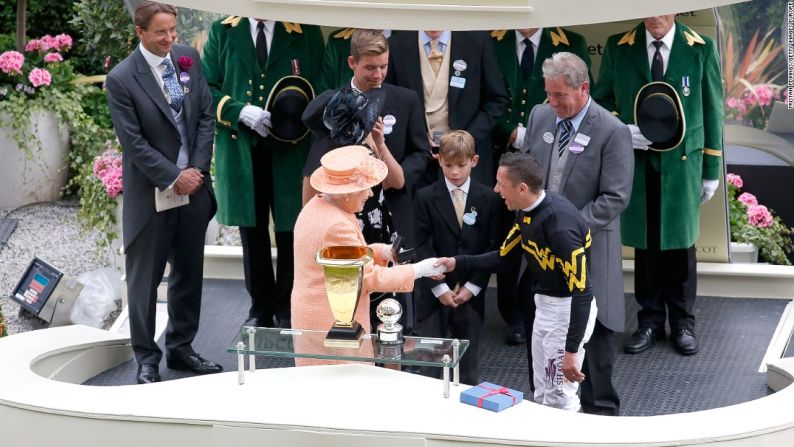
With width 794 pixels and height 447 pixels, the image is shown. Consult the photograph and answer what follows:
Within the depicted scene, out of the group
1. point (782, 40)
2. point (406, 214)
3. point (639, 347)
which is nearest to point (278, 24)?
point (406, 214)

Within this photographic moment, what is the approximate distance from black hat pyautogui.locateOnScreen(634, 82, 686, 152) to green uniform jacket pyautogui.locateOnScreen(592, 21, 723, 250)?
42 millimetres

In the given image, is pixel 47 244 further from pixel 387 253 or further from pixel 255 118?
pixel 387 253

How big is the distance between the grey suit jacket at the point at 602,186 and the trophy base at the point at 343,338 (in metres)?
1.33

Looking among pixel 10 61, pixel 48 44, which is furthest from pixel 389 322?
pixel 48 44

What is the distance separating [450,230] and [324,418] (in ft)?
5.68

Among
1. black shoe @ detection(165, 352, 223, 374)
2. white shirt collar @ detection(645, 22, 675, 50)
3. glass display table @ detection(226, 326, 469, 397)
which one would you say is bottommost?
black shoe @ detection(165, 352, 223, 374)

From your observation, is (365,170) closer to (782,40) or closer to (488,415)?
(488,415)

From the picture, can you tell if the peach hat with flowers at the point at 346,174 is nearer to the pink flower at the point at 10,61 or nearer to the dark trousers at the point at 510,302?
the dark trousers at the point at 510,302

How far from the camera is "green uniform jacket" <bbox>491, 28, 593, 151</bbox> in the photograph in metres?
6.49

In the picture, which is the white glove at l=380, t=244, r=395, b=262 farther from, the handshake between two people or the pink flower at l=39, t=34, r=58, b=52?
the pink flower at l=39, t=34, r=58, b=52

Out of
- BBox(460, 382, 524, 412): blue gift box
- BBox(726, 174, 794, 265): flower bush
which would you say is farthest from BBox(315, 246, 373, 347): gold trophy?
BBox(726, 174, 794, 265): flower bush

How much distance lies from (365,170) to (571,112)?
3.48 ft

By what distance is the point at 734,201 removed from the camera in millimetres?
7934

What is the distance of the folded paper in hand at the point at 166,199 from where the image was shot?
19.8 ft
